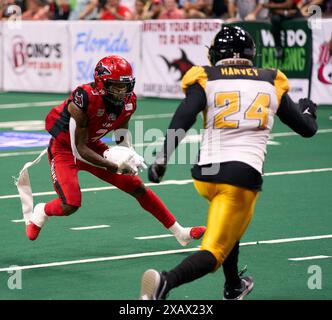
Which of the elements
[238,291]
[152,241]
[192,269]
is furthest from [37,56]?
[192,269]

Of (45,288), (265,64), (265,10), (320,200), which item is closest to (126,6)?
(265,10)

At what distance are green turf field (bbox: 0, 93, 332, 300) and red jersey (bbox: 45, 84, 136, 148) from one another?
3.25 feet

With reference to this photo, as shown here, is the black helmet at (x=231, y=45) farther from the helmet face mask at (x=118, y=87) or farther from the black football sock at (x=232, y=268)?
the helmet face mask at (x=118, y=87)

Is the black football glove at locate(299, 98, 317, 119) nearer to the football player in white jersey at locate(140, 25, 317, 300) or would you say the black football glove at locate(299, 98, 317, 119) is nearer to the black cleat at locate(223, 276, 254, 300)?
the football player in white jersey at locate(140, 25, 317, 300)

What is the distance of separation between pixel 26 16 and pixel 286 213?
593 inches

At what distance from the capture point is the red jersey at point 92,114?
802 cm

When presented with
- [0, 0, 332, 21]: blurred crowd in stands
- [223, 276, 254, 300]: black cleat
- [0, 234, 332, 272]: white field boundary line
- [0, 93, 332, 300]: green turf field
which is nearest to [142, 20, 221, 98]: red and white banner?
[0, 0, 332, 21]: blurred crowd in stands

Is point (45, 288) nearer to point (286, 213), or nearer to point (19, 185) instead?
point (19, 185)

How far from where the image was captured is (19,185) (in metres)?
8.88

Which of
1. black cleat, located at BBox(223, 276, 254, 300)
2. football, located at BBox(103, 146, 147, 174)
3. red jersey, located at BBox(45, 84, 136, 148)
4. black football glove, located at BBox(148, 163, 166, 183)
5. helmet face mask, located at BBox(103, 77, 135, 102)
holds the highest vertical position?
helmet face mask, located at BBox(103, 77, 135, 102)

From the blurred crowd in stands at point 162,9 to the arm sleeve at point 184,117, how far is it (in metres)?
12.2

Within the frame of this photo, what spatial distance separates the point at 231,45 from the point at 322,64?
11594 millimetres

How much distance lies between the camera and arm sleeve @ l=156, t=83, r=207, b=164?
6191 mm

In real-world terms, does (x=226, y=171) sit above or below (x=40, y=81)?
above
